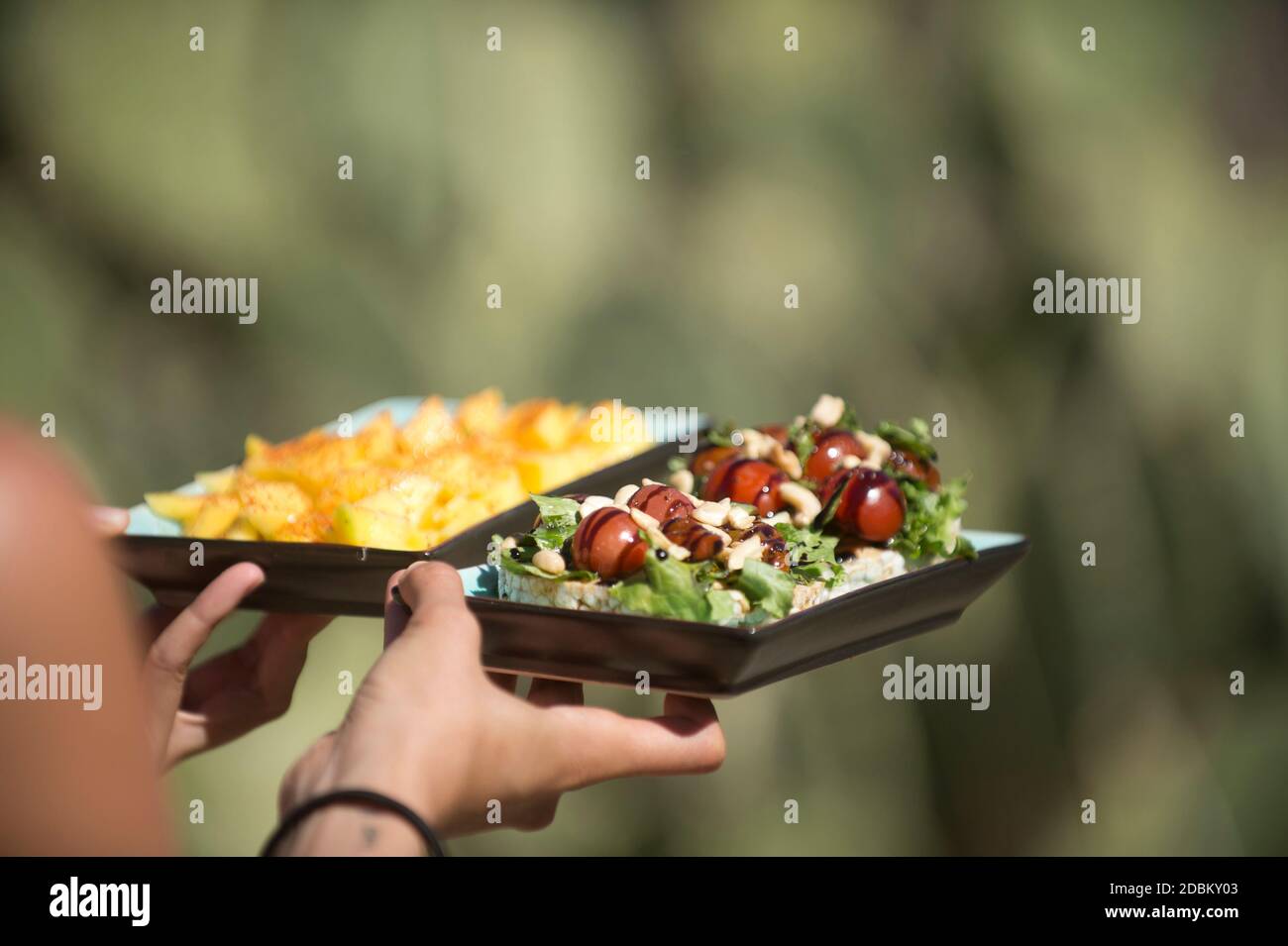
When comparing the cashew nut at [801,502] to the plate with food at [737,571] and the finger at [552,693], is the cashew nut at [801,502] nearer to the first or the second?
the plate with food at [737,571]

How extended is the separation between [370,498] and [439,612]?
59cm

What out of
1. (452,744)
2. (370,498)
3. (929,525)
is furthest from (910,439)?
(452,744)

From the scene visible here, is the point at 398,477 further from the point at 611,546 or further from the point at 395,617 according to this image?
the point at 611,546

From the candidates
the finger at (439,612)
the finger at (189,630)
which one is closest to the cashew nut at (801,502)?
the finger at (439,612)

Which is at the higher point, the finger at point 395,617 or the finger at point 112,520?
the finger at point 112,520

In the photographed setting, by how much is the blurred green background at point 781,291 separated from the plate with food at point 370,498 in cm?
166

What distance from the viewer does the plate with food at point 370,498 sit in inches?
88.0

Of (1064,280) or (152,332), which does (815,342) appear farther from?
(152,332)

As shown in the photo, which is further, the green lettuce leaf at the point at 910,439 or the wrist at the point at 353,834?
the green lettuce leaf at the point at 910,439

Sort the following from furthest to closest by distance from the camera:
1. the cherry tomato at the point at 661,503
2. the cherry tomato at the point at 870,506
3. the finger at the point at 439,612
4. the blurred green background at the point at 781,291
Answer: the blurred green background at the point at 781,291 < the cherry tomato at the point at 870,506 < the cherry tomato at the point at 661,503 < the finger at the point at 439,612

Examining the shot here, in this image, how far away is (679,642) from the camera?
1.82 meters

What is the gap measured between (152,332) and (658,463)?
92.7 inches

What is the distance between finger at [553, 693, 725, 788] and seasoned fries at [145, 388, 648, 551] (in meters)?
0.50

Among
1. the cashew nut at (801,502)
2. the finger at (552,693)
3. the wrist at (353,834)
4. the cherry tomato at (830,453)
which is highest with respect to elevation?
the cherry tomato at (830,453)
